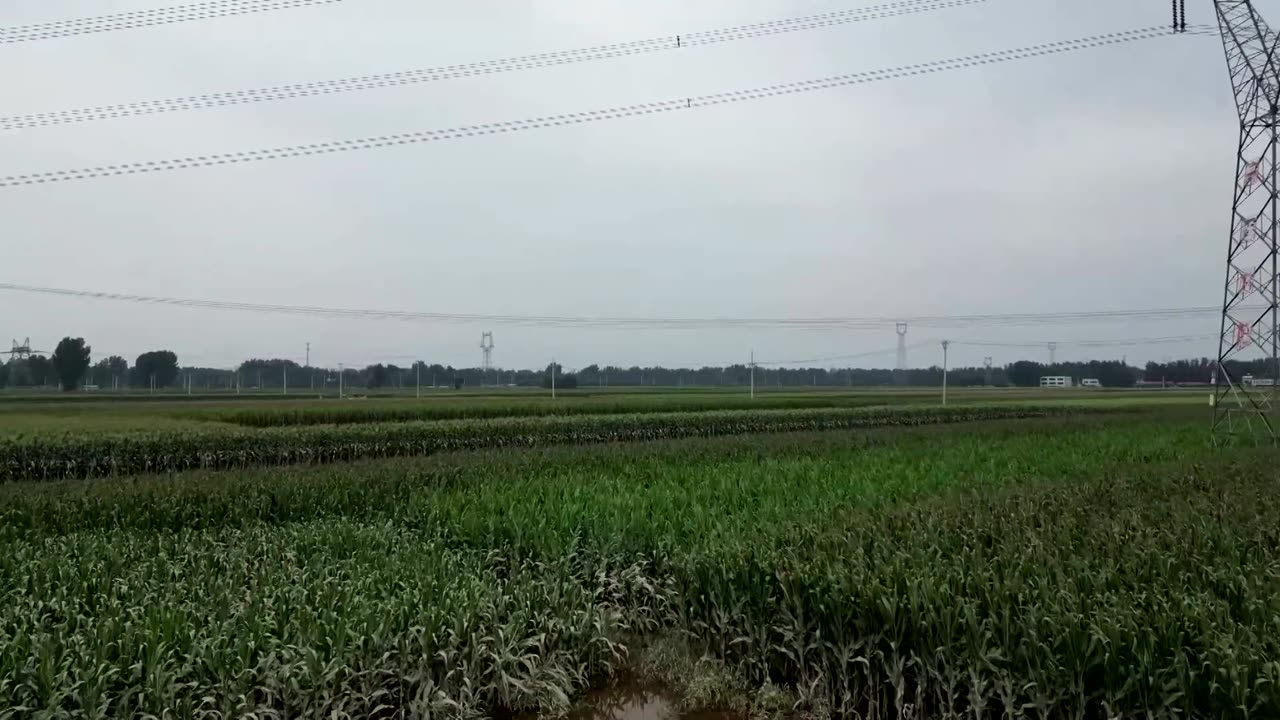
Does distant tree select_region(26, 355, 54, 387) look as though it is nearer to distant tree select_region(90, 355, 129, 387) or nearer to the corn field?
distant tree select_region(90, 355, 129, 387)

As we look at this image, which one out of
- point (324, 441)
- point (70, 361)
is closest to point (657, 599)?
point (324, 441)

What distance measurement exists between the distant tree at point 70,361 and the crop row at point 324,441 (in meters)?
46.4

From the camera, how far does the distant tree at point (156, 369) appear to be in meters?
67.9

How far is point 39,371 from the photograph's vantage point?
59.8 meters

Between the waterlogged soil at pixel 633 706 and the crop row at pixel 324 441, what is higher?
the crop row at pixel 324 441

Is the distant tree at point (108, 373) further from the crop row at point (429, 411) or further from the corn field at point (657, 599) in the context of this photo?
the corn field at point (657, 599)

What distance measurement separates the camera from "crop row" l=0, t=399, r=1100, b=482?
1708 cm

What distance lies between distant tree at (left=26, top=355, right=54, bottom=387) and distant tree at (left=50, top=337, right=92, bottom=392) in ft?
6.42

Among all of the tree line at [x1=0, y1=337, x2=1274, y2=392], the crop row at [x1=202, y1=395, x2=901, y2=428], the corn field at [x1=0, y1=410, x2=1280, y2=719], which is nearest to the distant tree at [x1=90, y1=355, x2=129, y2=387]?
the tree line at [x1=0, y1=337, x2=1274, y2=392]

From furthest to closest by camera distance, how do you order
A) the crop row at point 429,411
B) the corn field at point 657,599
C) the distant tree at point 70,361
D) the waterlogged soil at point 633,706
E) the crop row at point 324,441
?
the distant tree at point 70,361 → the crop row at point 429,411 → the crop row at point 324,441 → the waterlogged soil at point 633,706 → the corn field at point 657,599

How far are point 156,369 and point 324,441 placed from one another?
2335 inches

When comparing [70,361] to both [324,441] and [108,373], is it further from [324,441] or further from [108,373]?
[324,441]

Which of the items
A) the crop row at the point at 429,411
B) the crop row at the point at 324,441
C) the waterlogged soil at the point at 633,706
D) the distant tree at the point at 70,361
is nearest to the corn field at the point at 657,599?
the waterlogged soil at the point at 633,706

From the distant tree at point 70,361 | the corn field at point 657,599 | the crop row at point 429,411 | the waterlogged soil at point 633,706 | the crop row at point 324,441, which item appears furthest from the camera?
the distant tree at point 70,361
